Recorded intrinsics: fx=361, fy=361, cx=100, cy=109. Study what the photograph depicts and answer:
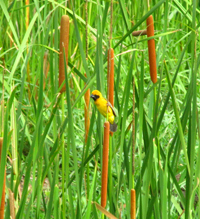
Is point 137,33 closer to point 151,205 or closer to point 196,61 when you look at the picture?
point 196,61

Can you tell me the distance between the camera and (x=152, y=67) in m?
1.01

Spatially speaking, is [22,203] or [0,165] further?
[22,203]

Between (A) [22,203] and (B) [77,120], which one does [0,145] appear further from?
(B) [77,120]

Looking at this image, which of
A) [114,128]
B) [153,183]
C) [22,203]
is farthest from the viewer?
[114,128]

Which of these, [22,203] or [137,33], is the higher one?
[137,33]

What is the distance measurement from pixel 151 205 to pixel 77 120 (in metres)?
1.75

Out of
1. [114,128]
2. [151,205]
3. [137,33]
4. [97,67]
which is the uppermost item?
[137,33]

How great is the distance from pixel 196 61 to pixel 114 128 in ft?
1.70

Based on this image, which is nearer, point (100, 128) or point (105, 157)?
point (105, 157)

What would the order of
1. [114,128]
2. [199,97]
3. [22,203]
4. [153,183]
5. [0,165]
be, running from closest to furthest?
[0,165]
[22,203]
[153,183]
[114,128]
[199,97]

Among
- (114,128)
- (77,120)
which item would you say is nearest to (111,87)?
(114,128)

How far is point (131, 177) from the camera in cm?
97

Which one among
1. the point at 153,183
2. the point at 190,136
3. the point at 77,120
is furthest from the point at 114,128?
the point at 77,120

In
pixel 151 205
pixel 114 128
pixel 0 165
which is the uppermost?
pixel 114 128
